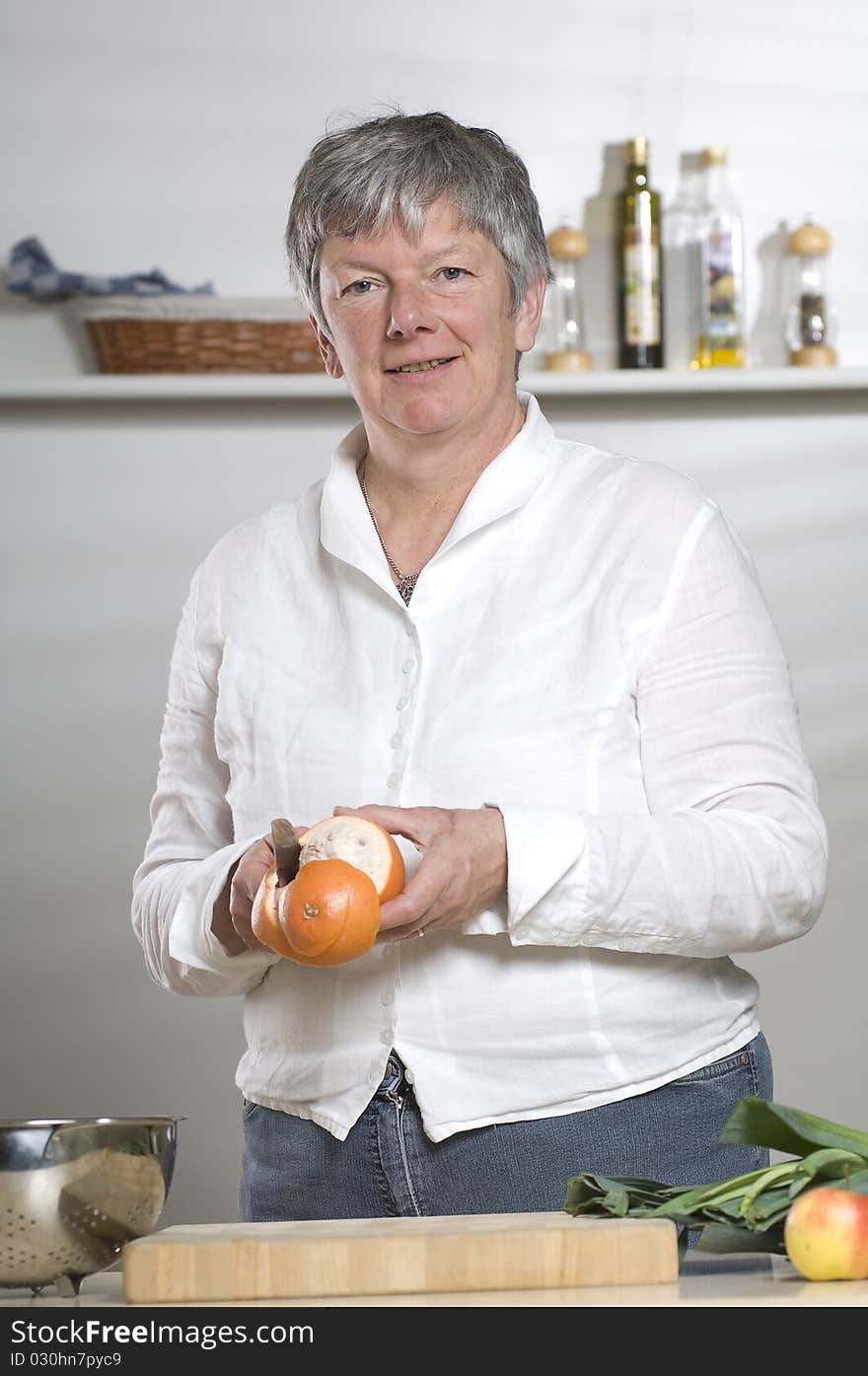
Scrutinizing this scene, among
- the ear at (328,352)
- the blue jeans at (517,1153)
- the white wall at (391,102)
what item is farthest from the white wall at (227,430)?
the blue jeans at (517,1153)

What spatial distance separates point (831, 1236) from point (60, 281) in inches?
73.8

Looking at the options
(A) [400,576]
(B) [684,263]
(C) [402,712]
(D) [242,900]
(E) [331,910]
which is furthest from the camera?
(B) [684,263]

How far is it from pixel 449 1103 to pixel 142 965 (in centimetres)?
131

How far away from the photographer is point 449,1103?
3.47 ft

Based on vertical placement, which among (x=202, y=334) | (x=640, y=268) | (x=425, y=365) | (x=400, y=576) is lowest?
(x=400, y=576)

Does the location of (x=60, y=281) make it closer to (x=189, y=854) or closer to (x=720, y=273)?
(x=720, y=273)

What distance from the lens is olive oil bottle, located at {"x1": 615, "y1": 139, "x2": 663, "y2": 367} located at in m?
2.26

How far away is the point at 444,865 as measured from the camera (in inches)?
37.1

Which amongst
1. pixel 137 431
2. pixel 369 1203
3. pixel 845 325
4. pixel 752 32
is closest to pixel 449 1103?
pixel 369 1203

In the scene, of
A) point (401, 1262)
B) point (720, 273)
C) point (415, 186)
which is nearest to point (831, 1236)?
point (401, 1262)

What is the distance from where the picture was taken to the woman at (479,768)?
3.39ft

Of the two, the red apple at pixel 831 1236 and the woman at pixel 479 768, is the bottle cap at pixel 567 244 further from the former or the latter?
the red apple at pixel 831 1236

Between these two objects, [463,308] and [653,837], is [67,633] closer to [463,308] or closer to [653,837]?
[463,308]

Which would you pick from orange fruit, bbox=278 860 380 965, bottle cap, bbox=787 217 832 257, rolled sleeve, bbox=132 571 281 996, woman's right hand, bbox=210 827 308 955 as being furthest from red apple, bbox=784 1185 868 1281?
Answer: bottle cap, bbox=787 217 832 257
